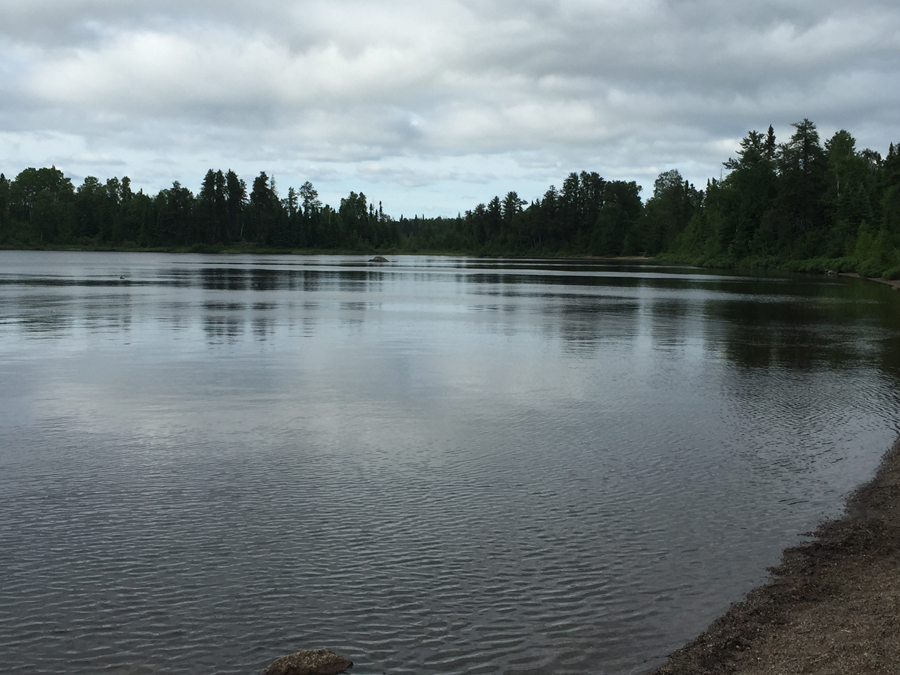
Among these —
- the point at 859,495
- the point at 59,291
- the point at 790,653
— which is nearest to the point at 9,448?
the point at 790,653

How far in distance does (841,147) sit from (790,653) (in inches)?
5638

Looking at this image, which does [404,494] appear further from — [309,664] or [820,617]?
[820,617]

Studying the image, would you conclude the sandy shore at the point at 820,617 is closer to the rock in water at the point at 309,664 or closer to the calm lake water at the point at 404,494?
the calm lake water at the point at 404,494

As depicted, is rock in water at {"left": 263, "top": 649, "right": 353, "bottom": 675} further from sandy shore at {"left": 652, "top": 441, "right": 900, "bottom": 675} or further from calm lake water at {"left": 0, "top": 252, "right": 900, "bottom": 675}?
sandy shore at {"left": 652, "top": 441, "right": 900, "bottom": 675}

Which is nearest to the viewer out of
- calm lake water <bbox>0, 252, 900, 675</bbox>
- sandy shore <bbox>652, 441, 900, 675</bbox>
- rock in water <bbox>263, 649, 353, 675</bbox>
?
sandy shore <bbox>652, 441, 900, 675</bbox>

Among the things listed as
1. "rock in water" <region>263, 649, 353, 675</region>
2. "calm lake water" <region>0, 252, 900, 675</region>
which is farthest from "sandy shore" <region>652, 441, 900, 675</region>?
"rock in water" <region>263, 649, 353, 675</region>

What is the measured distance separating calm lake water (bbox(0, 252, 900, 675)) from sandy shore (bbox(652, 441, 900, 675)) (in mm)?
319

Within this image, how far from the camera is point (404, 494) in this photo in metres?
12.4

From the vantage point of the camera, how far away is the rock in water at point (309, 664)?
730 cm

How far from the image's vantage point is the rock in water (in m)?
7.30

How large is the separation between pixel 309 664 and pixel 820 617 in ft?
15.9

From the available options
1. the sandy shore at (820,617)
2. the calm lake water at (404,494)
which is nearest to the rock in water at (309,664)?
the calm lake water at (404,494)

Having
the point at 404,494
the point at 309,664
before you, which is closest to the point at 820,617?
the point at 309,664

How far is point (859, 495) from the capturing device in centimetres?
1262
